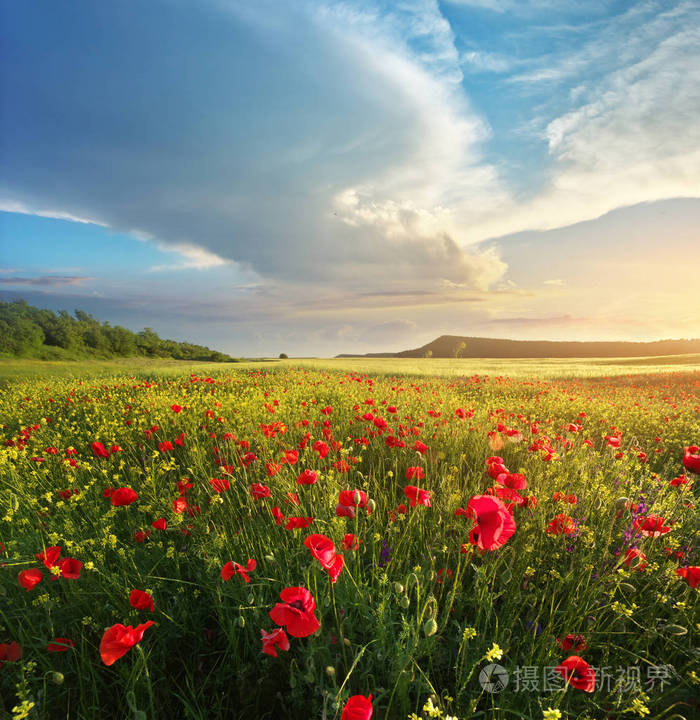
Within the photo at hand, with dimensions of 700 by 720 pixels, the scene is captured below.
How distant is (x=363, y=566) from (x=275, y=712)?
741mm

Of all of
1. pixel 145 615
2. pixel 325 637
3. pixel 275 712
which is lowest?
pixel 275 712

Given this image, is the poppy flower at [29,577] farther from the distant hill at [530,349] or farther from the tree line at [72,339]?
the distant hill at [530,349]

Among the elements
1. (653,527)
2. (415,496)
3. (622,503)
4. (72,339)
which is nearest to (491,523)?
(415,496)

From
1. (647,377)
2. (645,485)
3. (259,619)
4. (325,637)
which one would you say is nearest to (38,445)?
(259,619)

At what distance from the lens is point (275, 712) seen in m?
1.48

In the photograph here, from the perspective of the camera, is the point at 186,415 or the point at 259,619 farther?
the point at 186,415

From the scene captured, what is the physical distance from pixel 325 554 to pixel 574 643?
129 cm

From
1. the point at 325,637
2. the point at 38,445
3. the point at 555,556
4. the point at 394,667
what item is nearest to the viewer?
the point at 394,667

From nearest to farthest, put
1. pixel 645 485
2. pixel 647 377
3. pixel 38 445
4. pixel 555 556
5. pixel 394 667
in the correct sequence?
pixel 394 667, pixel 555 556, pixel 645 485, pixel 38 445, pixel 647 377

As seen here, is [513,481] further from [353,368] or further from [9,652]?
[353,368]

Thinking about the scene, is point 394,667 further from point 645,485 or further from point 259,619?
point 645,485

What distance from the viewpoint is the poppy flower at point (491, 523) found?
4.07ft

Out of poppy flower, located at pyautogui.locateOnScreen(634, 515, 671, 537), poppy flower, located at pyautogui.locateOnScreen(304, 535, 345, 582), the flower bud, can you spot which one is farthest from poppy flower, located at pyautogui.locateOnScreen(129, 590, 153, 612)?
poppy flower, located at pyautogui.locateOnScreen(634, 515, 671, 537)

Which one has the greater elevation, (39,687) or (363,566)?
(363,566)
